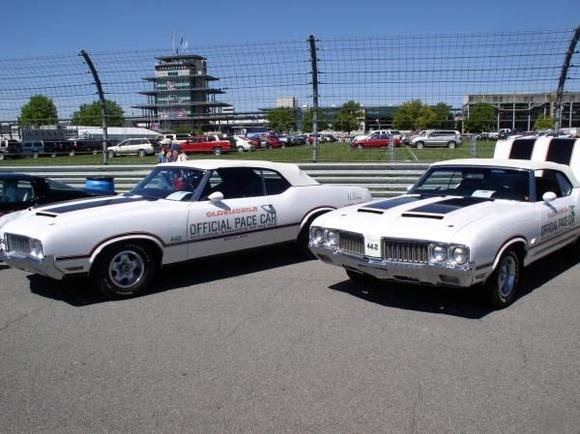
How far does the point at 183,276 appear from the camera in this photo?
22.4 ft

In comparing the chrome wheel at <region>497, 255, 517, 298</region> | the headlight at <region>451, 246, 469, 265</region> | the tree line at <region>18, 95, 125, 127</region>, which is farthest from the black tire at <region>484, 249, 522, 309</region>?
the tree line at <region>18, 95, 125, 127</region>

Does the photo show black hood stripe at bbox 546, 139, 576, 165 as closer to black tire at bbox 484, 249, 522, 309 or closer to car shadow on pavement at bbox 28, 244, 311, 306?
black tire at bbox 484, 249, 522, 309

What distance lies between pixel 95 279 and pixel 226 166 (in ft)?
6.87

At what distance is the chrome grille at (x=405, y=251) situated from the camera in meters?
4.99

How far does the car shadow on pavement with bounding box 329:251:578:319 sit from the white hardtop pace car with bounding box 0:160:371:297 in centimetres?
130

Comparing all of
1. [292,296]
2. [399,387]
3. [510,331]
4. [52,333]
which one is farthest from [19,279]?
[510,331]

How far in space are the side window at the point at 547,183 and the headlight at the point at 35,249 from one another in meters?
5.07

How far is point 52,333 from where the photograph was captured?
4855 millimetres

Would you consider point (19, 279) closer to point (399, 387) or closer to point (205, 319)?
point (205, 319)

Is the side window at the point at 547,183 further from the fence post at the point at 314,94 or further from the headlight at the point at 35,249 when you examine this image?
the headlight at the point at 35,249

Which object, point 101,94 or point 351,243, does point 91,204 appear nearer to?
point 351,243

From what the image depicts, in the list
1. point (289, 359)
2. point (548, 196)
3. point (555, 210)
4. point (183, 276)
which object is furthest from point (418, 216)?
point (183, 276)

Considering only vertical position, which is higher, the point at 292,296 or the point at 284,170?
the point at 284,170

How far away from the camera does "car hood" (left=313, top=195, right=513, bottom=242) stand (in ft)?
16.6
